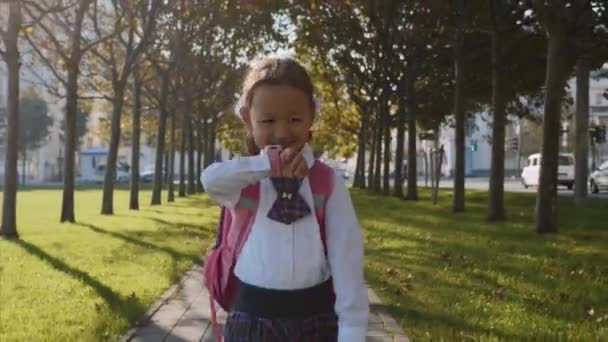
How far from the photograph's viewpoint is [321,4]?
3262 centimetres

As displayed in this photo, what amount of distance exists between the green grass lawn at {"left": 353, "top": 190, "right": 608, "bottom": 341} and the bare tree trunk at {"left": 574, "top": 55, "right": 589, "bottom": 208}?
612 cm

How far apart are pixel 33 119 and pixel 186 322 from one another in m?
86.6

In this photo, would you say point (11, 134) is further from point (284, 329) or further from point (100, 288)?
point (284, 329)

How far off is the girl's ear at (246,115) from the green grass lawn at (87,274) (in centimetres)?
406

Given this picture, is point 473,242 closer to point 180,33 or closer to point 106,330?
point 106,330

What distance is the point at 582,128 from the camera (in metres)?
23.2

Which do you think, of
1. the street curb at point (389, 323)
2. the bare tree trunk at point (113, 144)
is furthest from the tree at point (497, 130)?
the street curb at point (389, 323)

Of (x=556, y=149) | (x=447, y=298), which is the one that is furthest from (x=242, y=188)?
(x=556, y=149)

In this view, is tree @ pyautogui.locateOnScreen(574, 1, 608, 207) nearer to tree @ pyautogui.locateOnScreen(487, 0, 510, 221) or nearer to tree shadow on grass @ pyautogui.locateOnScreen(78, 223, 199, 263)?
tree @ pyautogui.locateOnScreen(487, 0, 510, 221)

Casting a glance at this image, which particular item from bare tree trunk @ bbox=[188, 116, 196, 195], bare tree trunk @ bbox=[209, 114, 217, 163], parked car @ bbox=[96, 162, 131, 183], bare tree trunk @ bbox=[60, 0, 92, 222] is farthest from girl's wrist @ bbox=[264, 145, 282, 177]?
parked car @ bbox=[96, 162, 131, 183]

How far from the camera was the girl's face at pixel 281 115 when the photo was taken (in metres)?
2.55

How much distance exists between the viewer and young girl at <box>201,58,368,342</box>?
2.53m

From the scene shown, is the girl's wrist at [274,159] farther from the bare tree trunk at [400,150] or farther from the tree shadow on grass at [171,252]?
the bare tree trunk at [400,150]

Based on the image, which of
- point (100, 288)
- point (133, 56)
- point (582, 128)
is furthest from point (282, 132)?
point (582, 128)
